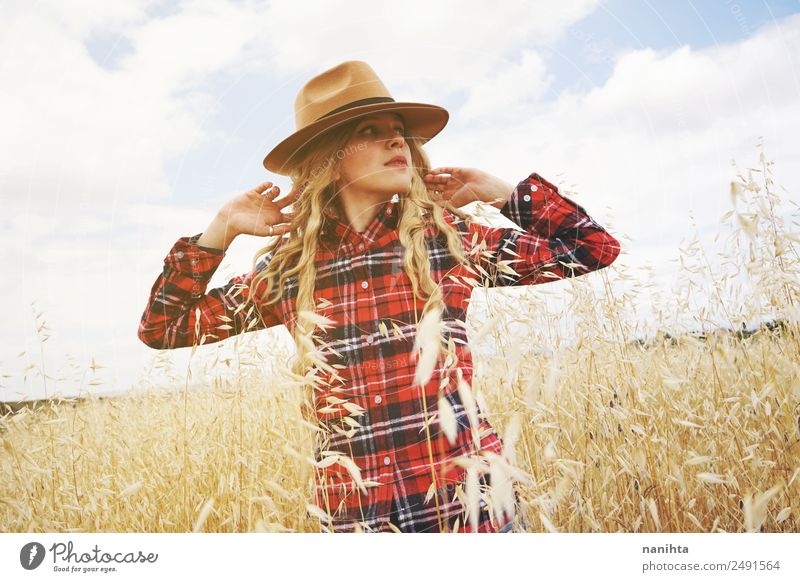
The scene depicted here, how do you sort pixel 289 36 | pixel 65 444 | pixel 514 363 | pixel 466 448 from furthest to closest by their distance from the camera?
pixel 289 36
pixel 65 444
pixel 466 448
pixel 514 363

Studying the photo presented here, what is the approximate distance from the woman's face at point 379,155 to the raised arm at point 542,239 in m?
0.23

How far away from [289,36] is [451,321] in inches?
34.6

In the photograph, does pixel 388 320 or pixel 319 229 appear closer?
pixel 388 320

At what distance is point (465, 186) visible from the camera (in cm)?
142

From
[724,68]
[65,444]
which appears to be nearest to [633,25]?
[724,68]

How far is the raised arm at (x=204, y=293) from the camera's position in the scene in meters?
1.39

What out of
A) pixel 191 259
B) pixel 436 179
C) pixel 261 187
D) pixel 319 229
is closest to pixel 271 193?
pixel 261 187

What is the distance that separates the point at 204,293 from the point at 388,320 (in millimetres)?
485

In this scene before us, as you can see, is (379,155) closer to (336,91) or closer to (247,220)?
(336,91)

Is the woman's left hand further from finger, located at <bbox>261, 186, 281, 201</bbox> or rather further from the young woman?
finger, located at <bbox>261, 186, 281, 201</bbox>

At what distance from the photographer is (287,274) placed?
136cm

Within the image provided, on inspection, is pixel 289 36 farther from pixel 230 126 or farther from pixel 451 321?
pixel 451 321

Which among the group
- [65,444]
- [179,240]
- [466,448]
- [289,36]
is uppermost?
[289,36]
